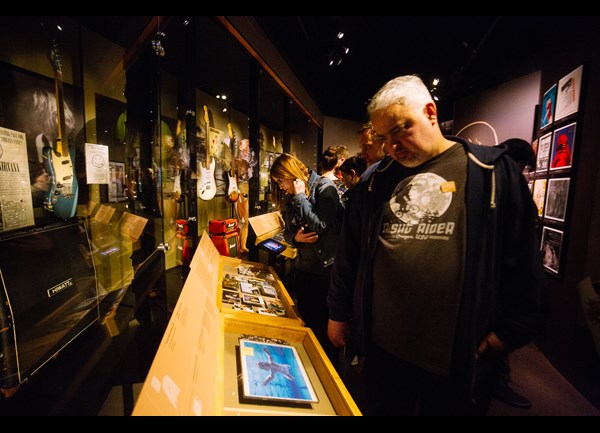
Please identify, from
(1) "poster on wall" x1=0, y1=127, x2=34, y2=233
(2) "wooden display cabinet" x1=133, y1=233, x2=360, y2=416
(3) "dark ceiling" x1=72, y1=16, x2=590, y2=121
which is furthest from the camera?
(3) "dark ceiling" x1=72, y1=16, x2=590, y2=121

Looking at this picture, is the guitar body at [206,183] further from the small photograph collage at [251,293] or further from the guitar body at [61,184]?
the small photograph collage at [251,293]

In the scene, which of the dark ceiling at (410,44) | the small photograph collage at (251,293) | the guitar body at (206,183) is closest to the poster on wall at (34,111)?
the dark ceiling at (410,44)

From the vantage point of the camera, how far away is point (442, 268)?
974 millimetres

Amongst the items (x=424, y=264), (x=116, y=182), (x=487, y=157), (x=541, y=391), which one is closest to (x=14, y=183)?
(x=116, y=182)

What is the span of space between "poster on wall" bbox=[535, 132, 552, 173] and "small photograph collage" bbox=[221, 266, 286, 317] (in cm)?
313

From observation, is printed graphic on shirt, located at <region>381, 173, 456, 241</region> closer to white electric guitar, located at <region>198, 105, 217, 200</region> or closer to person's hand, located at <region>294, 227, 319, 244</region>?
person's hand, located at <region>294, 227, 319, 244</region>

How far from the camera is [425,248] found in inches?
39.7

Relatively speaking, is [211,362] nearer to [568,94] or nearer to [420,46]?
[568,94]

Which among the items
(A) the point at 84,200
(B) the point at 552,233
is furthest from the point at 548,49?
(A) the point at 84,200

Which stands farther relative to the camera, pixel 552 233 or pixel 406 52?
pixel 406 52

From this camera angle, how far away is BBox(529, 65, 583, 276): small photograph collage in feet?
7.88

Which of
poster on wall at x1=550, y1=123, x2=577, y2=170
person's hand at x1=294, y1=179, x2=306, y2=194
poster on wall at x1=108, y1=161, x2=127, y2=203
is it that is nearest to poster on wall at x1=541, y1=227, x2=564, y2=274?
poster on wall at x1=550, y1=123, x2=577, y2=170

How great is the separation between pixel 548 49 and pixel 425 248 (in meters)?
3.56

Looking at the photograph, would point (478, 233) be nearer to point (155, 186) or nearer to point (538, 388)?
point (538, 388)
